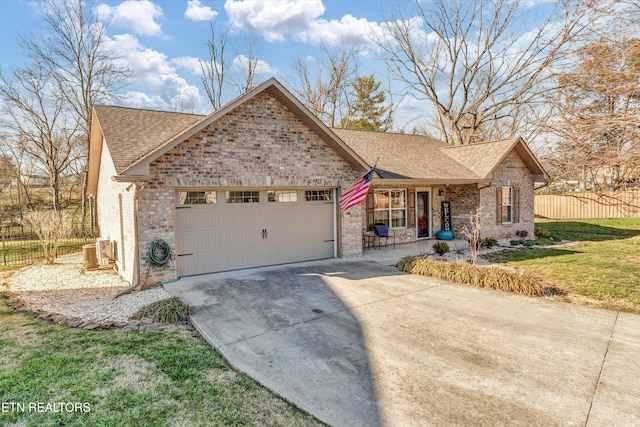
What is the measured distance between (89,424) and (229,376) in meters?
1.50

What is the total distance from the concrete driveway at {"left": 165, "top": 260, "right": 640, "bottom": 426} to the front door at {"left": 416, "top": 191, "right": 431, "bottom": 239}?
714cm

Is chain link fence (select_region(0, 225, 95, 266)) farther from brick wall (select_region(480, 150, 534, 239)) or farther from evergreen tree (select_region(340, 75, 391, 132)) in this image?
evergreen tree (select_region(340, 75, 391, 132))

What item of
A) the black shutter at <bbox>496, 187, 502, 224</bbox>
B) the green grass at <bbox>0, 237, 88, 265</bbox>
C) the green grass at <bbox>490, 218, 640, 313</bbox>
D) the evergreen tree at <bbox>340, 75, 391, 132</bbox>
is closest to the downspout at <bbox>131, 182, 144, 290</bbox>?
the green grass at <bbox>0, 237, 88, 265</bbox>

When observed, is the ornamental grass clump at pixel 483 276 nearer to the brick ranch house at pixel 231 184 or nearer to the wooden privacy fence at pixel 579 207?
the brick ranch house at pixel 231 184

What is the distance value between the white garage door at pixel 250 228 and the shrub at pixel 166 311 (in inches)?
91.7

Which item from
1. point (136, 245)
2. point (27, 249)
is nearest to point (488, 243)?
point (136, 245)

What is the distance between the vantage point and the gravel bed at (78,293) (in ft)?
22.9

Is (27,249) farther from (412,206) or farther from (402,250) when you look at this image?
(412,206)

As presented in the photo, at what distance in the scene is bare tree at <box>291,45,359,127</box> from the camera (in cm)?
3050

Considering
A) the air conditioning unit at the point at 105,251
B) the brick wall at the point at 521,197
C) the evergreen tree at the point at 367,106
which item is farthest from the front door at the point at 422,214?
the evergreen tree at the point at 367,106

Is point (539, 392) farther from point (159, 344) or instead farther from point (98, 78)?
point (98, 78)

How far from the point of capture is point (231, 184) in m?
9.14

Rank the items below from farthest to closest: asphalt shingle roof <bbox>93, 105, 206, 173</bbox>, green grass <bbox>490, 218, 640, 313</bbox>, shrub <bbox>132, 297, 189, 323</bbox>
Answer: asphalt shingle roof <bbox>93, 105, 206, 173</bbox> < green grass <bbox>490, 218, 640, 313</bbox> < shrub <bbox>132, 297, 189, 323</bbox>

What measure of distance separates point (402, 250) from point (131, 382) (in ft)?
34.2
